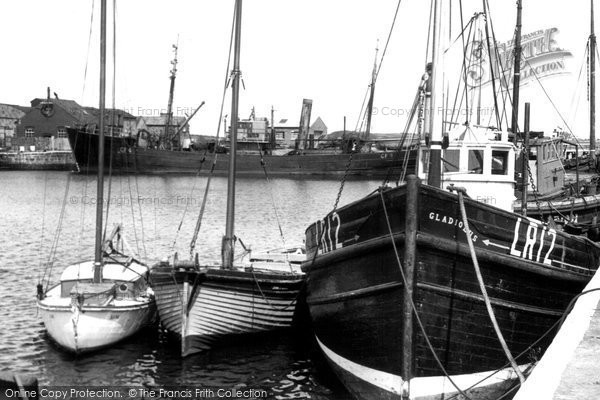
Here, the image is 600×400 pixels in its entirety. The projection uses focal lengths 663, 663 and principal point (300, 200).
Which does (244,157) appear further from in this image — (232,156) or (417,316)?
(417,316)

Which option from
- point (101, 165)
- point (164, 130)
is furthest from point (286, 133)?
point (101, 165)

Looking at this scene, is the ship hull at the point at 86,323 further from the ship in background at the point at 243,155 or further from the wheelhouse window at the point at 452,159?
the ship in background at the point at 243,155

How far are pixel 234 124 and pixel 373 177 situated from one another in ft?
241

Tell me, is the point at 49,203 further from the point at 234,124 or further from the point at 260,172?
the point at 260,172

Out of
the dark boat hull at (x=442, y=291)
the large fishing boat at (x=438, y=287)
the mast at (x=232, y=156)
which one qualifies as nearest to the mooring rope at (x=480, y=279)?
the large fishing boat at (x=438, y=287)

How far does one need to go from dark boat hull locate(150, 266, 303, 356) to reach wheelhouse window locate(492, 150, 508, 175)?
179 inches

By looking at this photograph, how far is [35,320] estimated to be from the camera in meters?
16.3

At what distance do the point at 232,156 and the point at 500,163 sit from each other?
580 cm

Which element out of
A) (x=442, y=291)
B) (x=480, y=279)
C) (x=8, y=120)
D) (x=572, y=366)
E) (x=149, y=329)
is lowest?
(x=149, y=329)

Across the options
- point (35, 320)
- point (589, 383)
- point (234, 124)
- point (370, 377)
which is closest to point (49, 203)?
point (35, 320)

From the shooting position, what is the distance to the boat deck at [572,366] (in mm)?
6188

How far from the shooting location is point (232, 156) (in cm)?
1493

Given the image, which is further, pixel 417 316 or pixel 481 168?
pixel 481 168

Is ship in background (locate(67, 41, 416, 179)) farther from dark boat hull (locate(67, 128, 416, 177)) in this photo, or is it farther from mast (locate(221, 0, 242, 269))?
mast (locate(221, 0, 242, 269))
